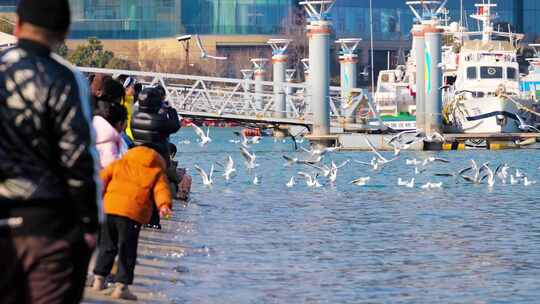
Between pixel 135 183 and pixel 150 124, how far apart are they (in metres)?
1.65

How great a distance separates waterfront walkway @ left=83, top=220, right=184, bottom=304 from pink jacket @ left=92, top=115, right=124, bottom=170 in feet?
3.23

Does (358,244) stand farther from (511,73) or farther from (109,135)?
(511,73)

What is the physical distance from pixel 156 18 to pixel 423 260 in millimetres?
102164

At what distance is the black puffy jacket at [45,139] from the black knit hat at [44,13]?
11 centimetres

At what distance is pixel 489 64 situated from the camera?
62.0 m

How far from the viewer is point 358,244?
18750 mm

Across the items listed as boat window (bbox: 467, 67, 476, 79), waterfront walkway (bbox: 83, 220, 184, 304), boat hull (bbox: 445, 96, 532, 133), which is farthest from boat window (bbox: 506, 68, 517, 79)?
waterfront walkway (bbox: 83, 220, 184, 304)

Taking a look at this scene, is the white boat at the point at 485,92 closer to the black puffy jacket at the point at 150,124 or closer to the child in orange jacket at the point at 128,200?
the black puffy jacket at the point at 150,124

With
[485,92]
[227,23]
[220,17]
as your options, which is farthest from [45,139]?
[220,17]

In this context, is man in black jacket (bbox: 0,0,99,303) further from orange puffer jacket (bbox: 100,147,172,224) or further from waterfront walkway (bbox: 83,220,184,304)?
waterfront walkway (bbox: 83,220,184,304)

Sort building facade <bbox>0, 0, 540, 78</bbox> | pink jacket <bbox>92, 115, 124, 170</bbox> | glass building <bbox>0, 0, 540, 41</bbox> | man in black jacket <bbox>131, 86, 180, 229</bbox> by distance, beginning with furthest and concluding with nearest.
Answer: glass building <bbox>0, 0, 540, 41</bbox> < building facade <bbox>0, 0, 540, 78</bbox> < man in black jacket <bbox>131, 86, 180, 229</bbox> < pink jacket <bbox>92, 115, 124, 170</bbox>

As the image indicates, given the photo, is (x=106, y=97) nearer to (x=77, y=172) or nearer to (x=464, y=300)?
(x=464, y=300)

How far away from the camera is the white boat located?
191 feet

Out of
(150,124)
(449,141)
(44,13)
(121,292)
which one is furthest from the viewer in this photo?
(449,141)
